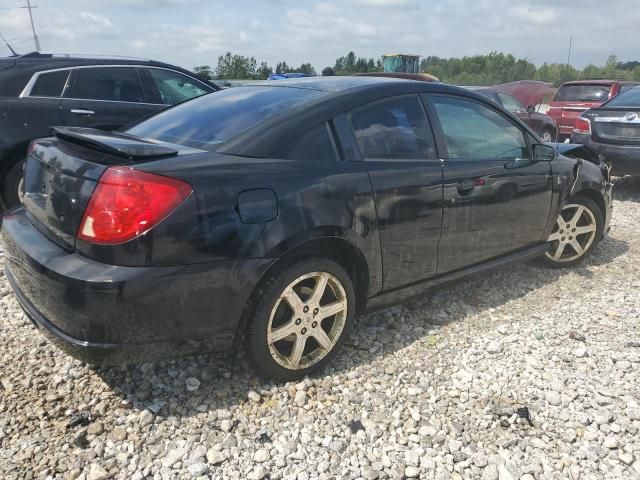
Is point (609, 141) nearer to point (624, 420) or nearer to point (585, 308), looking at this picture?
point (585, 308)

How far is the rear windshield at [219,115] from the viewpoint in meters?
2.88

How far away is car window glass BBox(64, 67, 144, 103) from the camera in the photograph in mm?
5551

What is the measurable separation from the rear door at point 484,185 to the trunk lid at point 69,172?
170 cm

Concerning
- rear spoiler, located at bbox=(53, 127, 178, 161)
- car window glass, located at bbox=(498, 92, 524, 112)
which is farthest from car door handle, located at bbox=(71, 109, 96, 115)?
car window glass, located at bbox=(498, 92, 524, 112)

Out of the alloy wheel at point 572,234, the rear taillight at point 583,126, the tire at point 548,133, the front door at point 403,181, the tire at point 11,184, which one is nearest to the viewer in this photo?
the front door at point 403,181

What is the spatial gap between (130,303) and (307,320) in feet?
3.13

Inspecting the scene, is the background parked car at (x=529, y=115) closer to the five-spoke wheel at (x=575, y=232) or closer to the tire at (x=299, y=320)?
the five-spoke wheel at (x=575, y=232)

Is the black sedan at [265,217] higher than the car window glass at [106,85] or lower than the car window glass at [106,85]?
lower

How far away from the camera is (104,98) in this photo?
571cm

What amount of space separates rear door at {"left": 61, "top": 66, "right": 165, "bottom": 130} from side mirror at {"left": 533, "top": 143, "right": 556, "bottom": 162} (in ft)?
13.2

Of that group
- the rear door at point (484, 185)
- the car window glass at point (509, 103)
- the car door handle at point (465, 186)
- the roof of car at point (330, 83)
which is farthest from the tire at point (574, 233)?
the car window glass at point (509, 103)

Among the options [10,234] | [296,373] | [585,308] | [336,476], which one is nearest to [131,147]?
[10,234]

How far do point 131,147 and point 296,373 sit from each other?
142 cm

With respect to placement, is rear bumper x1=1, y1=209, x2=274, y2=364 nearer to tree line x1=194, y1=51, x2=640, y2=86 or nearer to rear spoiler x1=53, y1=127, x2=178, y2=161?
rear spoiler x1=53, y1=127, x2=178, y2=161
